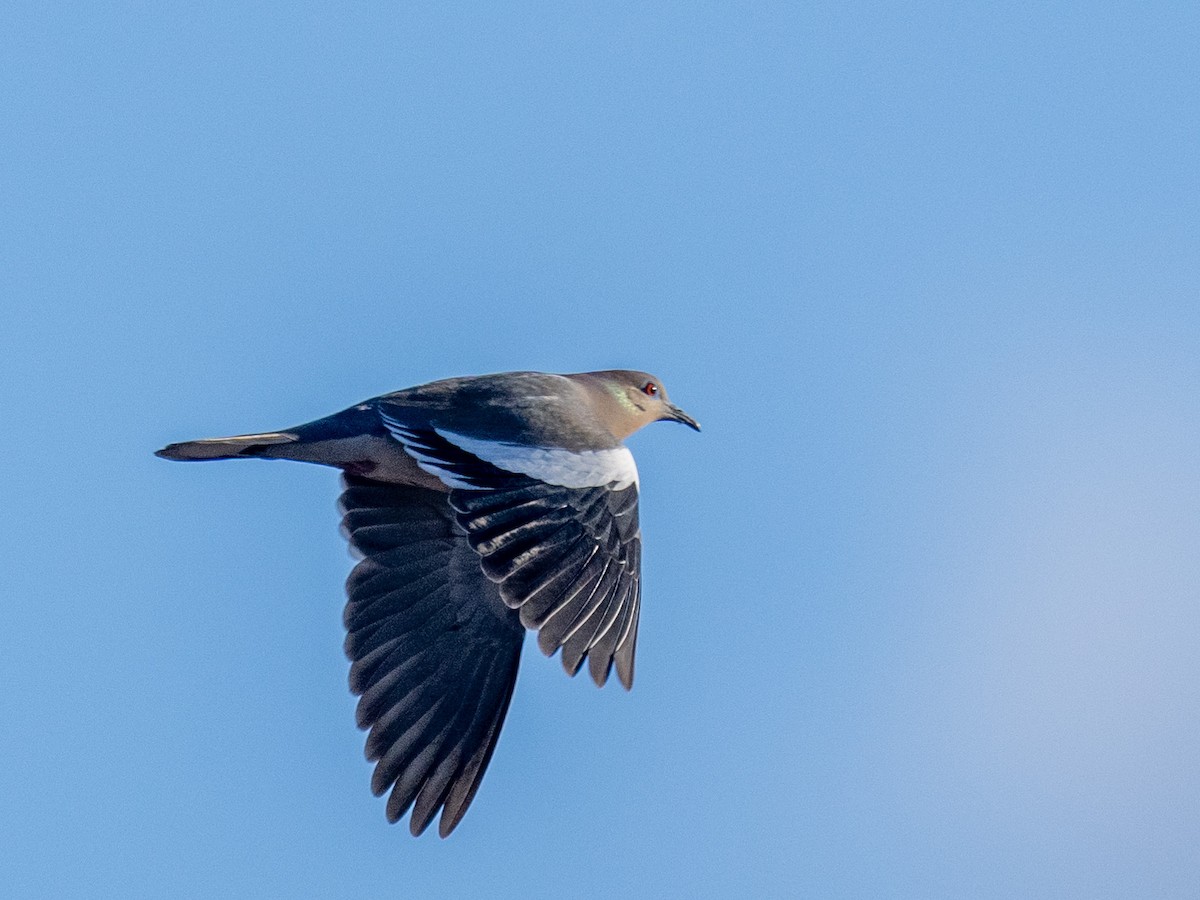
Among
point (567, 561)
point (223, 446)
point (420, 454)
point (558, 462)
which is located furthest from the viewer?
point (223, 446)

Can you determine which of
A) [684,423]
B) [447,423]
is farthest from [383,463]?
[684,423]

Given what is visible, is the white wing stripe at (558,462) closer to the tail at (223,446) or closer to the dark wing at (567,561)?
the dark wing at (567,561)

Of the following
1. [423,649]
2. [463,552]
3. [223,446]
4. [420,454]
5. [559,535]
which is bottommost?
[423,649]

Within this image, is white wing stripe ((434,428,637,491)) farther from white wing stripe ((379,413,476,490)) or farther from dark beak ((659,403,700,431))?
dark beak ((659,403,700,431))

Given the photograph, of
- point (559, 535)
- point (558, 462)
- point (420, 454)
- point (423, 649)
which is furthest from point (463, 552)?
point (559, 535)

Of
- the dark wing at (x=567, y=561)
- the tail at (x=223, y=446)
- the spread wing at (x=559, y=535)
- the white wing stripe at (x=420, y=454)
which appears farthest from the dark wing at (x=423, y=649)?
the dark wing at (x=567, y=561)

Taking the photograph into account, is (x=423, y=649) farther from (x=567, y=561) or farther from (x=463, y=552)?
(x=567, y=561)

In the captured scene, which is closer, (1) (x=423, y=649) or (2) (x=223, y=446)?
(2) (x=223, y=446)
